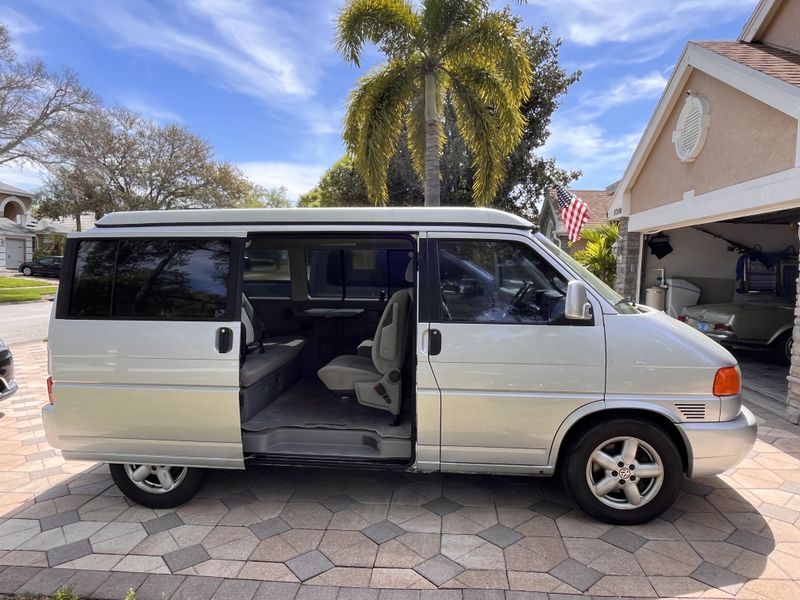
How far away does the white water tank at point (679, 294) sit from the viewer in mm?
10023

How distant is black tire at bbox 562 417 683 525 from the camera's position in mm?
3049

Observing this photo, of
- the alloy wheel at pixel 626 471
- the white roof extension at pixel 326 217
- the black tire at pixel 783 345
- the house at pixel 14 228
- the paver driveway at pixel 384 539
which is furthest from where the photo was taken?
the house at pixel 14 228

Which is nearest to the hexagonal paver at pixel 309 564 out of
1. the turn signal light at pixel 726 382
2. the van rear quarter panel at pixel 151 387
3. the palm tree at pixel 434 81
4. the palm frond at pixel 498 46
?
the van rear quarter panel at pixel 151 387

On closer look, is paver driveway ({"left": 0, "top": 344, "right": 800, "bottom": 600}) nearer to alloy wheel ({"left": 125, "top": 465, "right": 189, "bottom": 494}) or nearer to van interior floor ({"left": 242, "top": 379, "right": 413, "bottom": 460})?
alloy wheel ({"left": 125, "top": 465, "right": 189, "bottom": 494})

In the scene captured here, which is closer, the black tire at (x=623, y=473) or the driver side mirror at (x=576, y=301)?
the driver side mirror at (x=576, y=301)

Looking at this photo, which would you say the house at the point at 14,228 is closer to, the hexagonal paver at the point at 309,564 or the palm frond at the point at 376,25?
the palm frond at the point at 376,25

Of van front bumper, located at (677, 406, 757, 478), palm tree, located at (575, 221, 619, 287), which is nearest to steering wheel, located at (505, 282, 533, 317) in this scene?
van front bumper, located at (677, 406, 757, 478)

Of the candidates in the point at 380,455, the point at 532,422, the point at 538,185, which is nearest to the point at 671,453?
the point at 532,422

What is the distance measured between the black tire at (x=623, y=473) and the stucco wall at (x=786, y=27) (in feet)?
27.2

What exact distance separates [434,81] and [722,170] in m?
5.90

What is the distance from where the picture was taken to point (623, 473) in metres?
3.10

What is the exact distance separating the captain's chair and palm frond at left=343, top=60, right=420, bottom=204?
7084mm

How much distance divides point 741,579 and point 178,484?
3.66 metres

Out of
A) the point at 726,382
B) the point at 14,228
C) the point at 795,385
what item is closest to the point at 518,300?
the point at 726,382
